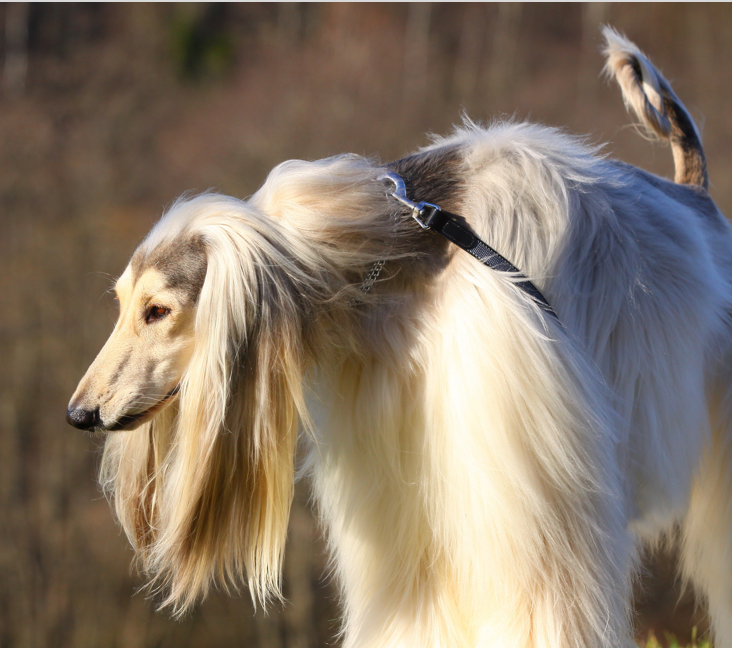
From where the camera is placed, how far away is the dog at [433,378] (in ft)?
6.61

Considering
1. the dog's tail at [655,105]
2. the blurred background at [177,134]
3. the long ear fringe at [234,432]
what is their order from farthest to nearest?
the blurred background at [177,134] < the dog's tail at [655,105] < the long ear fringe at [234,432]

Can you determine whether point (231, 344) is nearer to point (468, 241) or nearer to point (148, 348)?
point (148, 348)

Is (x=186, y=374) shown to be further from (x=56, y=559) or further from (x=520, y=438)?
(x=56, y=559)

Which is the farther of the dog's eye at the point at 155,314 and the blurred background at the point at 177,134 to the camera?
the blurred background at the point at 177,134

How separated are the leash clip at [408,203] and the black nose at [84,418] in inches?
37.2

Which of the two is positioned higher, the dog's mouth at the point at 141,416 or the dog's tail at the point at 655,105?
the dog's tail at the point at 655,105

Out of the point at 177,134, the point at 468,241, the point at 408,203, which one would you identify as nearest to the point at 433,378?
the point at 468,241

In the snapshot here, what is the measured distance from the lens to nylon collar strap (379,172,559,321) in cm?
205

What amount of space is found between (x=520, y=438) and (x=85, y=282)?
41.3 feet

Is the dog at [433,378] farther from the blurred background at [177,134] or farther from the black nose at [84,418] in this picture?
the blurred background at [177,134]

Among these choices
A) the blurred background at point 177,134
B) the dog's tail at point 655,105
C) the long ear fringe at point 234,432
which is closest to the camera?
the long ear fringe at point 234,432

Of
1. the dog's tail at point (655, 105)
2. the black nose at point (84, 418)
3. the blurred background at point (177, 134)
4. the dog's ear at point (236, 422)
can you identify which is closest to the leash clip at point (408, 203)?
the dog's ear at point (236, 422)

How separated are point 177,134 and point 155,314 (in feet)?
49.7

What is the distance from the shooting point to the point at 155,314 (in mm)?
2084
